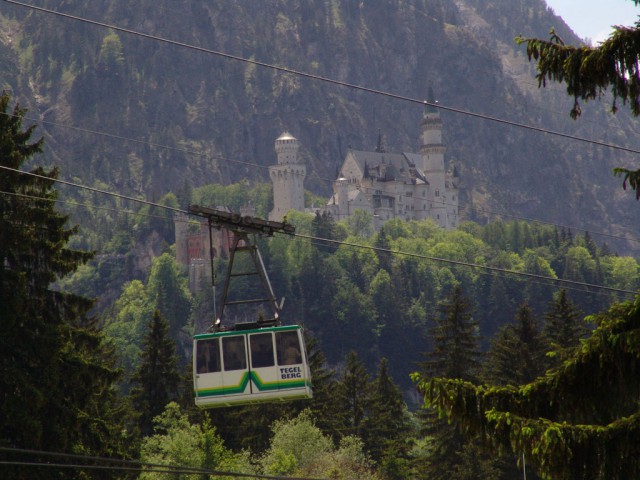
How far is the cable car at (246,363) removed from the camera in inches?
1390

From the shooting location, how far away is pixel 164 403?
269 feet

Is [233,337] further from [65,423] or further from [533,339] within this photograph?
[533,339]

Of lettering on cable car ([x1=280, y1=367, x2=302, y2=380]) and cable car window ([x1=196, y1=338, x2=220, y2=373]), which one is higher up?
cable car window ([x1=196, y1=338, x2=220, y2=373])

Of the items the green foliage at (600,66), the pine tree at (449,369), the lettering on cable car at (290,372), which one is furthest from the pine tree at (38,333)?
the pine tree at (449,369)

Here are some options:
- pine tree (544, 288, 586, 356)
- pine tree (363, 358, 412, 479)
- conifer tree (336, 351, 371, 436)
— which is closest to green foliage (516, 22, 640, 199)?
pine tree (544, 288, 586, 356)

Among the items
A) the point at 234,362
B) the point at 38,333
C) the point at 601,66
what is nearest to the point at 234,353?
the point at 234,362

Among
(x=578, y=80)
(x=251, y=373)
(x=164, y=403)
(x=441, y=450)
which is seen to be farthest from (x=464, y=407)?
(x=164, y=403)

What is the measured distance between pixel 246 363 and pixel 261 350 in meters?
0.46

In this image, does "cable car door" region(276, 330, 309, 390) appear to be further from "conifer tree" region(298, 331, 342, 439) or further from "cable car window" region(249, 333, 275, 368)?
"conifer tree" region(298, 331, 342, 439)

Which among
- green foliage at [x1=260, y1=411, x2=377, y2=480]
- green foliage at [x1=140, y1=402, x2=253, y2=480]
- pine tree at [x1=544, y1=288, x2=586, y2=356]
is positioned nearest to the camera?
pine tree at [x1=544, y1=288, x2=586, y2=356]

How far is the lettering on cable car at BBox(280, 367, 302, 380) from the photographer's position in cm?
3556

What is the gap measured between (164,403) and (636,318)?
2604 inches

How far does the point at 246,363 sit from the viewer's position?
1393 inches

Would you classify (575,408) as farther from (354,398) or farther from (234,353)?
(354,398)
